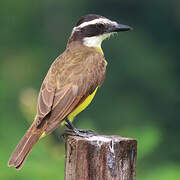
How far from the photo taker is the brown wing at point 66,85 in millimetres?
6801

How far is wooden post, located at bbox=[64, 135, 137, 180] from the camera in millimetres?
5793

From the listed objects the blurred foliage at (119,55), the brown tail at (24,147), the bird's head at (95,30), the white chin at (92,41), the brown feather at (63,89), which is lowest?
the blurred foliage at (119,55)

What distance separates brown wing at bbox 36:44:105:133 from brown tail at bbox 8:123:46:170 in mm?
79

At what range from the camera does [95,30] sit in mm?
7996

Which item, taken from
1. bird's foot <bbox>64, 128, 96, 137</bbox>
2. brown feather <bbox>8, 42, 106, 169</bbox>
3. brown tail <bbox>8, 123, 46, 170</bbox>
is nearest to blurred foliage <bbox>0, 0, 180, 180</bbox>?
brown feather <bbox>8, 42, 106, 169</bbox>

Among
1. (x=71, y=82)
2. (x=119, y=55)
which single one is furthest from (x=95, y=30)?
(x=119, y=55)

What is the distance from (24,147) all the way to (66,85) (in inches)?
34.7

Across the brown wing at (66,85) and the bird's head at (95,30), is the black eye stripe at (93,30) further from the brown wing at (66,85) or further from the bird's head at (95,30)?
the brown wing at (66,85)

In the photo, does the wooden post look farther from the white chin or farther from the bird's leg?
the white chin

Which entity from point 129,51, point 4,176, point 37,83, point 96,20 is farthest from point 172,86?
point 4,176

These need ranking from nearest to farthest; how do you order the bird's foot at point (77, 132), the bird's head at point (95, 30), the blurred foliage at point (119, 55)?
the bird's foot at point (77, 132), the bird's head at point (95, 30), the blurred foliage at point (119, 55)

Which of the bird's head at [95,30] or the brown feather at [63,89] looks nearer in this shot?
the brown feather at [63,89]

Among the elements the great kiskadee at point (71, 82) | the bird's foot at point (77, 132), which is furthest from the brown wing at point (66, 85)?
the bird's foot at point (77, 132)

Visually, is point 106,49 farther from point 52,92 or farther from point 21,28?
point 52,92
